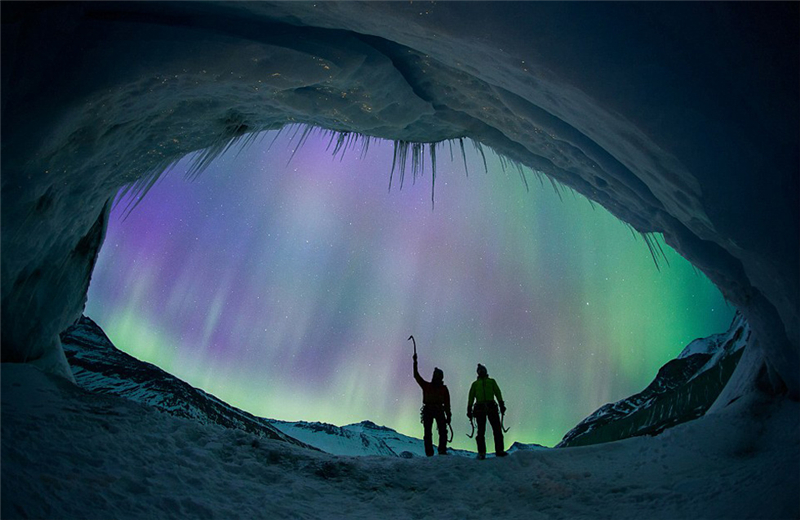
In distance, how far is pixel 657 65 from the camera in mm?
2859

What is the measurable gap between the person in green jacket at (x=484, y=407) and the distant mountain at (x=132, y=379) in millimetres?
11625

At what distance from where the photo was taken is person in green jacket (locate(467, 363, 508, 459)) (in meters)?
6.16

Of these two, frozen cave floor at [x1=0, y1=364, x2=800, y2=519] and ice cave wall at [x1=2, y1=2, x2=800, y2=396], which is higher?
ice cave wall at [x1=2, y1=2, x2=800, y2=396]

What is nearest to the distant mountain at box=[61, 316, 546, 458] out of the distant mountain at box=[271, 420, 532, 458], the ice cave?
the distant mountain at box=[271, 420, 532, 458]

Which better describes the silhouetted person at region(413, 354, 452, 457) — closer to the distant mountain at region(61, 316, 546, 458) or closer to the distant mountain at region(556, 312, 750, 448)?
the distant mountain at region(556, 312, 750, 448)

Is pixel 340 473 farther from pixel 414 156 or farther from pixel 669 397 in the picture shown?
pixel 669 397

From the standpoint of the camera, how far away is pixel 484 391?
631cm

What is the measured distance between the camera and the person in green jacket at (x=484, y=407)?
243 inches

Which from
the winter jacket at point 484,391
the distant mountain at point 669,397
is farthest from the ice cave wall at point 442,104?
the distant mountain at point 669,397

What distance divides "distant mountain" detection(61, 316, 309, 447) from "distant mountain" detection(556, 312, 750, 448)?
11.3m

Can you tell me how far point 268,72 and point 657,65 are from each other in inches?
139

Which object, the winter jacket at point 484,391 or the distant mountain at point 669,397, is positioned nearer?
the winter jacket at point 484,391

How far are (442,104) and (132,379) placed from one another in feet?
55.3

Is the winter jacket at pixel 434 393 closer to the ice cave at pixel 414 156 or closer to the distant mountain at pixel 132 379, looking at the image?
the ice cave at pixel 414 156
